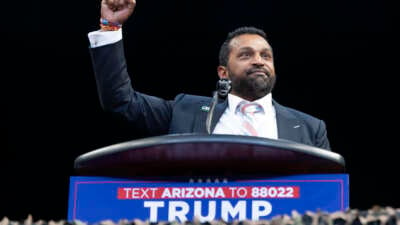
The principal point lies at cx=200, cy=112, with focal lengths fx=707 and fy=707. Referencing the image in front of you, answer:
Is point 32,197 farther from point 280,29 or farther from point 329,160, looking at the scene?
point 329,160

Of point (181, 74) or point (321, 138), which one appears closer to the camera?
point (321, 138)

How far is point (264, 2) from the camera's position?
2.98 metres

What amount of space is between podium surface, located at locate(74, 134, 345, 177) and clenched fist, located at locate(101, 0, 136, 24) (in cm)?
66

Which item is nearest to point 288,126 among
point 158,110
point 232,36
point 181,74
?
point 158,110

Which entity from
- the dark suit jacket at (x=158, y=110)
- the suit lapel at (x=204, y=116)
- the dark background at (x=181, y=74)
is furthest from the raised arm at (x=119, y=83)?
the dark background at (x=181, y=74)

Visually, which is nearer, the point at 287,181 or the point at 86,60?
the point at 287,181

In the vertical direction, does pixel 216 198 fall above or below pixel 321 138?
above

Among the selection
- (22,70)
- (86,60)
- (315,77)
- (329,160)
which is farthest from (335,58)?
(329,160)

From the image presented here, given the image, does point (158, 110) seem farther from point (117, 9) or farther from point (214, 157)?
point (214, 157)

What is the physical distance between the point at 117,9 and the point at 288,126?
0.58 metres

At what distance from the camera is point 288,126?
1872mm

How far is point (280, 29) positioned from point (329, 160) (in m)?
2.24

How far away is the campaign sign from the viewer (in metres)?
0.86

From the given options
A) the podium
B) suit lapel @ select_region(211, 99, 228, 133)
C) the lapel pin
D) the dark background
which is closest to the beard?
suit lapel @ select_region(211, 99, 228, 133)
